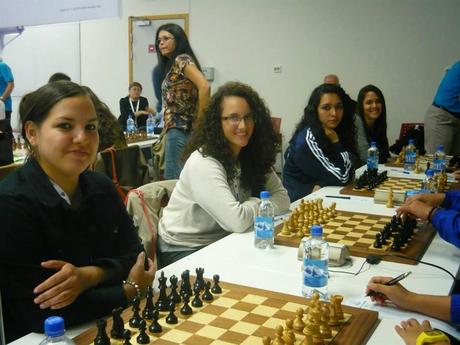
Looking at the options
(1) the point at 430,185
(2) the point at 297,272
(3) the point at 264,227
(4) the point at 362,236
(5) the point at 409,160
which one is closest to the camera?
(2) the point at 297,272

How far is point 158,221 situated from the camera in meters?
2.57

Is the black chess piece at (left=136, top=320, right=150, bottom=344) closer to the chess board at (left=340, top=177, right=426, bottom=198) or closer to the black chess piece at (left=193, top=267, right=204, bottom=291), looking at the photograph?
the black chess piece at (left=193, top=267, right=204, bottom=291)

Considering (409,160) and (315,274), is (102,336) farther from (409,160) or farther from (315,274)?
(409,160)

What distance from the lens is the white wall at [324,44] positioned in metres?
6.74

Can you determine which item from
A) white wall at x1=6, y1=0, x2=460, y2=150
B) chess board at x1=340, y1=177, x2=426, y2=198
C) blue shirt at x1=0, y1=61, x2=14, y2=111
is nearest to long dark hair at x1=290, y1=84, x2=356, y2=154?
chess board at x1=340, y1=177, x2=426, y2=198

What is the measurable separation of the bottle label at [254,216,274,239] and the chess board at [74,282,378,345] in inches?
19.3

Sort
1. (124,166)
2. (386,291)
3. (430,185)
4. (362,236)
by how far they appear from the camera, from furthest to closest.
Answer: (124,166)
(430,185)
(362,236)
(386,291)

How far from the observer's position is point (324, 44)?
729 cm

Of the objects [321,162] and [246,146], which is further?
[321,162]

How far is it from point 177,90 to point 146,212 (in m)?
1.49

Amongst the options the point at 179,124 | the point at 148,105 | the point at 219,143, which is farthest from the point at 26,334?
the point at 148,105

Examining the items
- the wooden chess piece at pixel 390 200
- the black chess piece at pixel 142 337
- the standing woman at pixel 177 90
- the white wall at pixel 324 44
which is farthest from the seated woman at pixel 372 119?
the black chess piece at pixel 142 337

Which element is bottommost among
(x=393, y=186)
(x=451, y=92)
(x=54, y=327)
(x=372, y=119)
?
A: (x=393, y=186)

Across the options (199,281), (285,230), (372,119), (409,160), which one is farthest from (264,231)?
(372,119)
